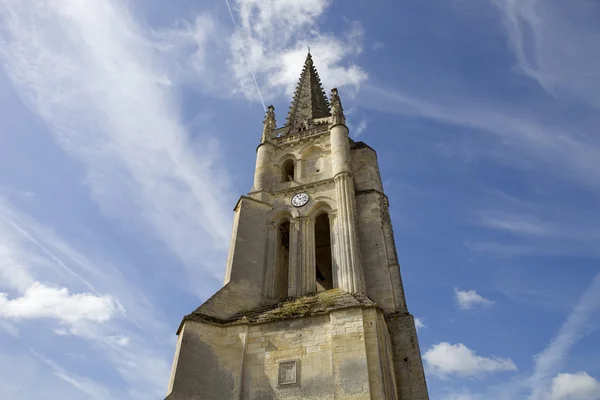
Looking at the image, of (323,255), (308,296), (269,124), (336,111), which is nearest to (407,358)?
(308,296)

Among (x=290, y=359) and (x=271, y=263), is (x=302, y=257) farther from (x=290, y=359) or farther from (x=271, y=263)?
(x=290, y=359)

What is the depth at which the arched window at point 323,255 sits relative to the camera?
62.8 ft

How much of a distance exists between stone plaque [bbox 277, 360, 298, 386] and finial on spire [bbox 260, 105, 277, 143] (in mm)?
11965

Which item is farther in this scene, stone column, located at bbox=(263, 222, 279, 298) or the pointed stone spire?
the pointed stone spire

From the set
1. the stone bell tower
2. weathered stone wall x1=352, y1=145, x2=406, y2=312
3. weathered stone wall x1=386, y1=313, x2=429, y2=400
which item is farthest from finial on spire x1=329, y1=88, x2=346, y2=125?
weathered stone wall x1=386, y1=313, x2=429, y2=400

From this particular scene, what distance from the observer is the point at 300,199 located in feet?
57.3

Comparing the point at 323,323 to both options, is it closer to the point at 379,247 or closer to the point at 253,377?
the point at 253,377

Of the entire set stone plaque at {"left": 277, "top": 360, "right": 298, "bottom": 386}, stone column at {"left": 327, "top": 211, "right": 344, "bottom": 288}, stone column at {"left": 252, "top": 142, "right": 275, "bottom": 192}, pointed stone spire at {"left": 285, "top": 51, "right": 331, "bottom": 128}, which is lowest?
stone plaque at {"left": 277, "top": 360, "right": 298, "bottom": 386}

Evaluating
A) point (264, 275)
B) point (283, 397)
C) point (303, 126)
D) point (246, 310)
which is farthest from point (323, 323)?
point (303, 126)

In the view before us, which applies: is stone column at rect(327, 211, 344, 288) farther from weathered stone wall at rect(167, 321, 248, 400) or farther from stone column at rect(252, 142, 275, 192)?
stone column at rect(252, 142, 275, 192)

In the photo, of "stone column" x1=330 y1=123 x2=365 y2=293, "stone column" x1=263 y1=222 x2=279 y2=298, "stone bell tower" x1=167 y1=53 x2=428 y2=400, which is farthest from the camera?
"stone column" x1=263 y1=222 x2=279 y2=298

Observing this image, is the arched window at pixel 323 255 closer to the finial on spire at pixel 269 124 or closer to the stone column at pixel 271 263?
the stone column at pixel 271 263

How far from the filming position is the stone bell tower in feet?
35.9

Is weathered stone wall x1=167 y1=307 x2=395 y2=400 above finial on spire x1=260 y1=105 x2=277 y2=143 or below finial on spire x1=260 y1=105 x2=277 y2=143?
below
